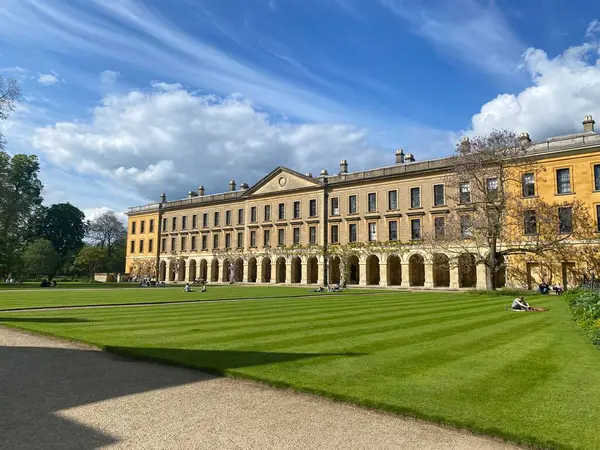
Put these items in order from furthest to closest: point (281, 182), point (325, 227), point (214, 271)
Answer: point (214, 271)
point (281, 182)
point (325, 227)

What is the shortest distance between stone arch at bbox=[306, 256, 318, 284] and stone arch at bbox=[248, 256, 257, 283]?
9.42 metres

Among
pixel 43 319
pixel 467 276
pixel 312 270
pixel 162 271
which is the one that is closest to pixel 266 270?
pixel 312 270

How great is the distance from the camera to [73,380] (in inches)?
276

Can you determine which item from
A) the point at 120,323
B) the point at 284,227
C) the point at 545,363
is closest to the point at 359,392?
the point at 545,363

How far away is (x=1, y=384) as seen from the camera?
6.69 m

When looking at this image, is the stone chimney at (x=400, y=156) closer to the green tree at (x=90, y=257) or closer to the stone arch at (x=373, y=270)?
the stone arch at (x=373, y=270)

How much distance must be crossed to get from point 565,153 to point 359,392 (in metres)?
39.1

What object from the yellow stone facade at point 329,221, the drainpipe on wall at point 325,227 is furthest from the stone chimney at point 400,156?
the drainpipe on wall at point 325,227

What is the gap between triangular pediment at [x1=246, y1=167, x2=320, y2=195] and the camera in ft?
180

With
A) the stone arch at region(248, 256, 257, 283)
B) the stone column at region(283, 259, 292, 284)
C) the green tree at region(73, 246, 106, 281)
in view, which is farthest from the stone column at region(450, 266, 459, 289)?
the green tree at region(73, 246, 106, 281)

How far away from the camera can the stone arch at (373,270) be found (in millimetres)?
48316

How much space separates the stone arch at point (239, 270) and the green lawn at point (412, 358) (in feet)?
155

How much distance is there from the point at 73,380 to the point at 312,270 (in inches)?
1896

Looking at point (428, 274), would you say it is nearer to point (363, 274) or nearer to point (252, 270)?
point (363, 274)
